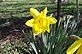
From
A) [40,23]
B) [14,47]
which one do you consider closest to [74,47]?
[40,23]

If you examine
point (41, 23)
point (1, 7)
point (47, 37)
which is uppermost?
point (41, 23)

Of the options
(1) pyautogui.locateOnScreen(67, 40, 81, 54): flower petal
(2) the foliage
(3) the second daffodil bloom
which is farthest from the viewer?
(2) the foliage

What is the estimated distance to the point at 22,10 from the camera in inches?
332

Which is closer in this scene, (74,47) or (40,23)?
(74,47)

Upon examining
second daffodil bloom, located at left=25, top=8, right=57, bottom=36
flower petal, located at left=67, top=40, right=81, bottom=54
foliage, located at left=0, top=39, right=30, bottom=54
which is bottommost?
foliage, located at left=0, top=39, right=30, bottom=54

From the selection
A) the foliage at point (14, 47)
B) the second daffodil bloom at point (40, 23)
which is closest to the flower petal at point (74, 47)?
the second daffodil bloom at point (40, 23)

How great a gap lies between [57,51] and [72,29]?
58 centimetres

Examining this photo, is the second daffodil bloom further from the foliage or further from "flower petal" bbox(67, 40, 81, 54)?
the foliage

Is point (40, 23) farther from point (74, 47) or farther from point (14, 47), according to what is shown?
point (14, 47)

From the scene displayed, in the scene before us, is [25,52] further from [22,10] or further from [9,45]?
[22,10]

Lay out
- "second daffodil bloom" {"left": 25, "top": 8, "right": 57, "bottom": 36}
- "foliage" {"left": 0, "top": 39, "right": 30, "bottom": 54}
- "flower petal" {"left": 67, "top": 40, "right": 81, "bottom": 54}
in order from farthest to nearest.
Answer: "foliage" {"left": 0, "top": 39, "right": 30, "bottom": 54}
"second daffodil bloom" {"left": 25, "top": 8, "right": 57, "bottom": 36}
"flower petal" {"left": 67, "top": 40, "right": 81, "bottom": 54}

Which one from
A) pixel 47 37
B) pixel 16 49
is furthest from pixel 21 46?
pixel 47 37

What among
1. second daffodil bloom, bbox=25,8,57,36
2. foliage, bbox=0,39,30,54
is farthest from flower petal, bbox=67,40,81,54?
foliage, bbox=0,39,30,54

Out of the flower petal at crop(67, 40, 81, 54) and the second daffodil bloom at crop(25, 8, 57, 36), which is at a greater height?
the flower petal at crop(67, 40, 81, 54)
